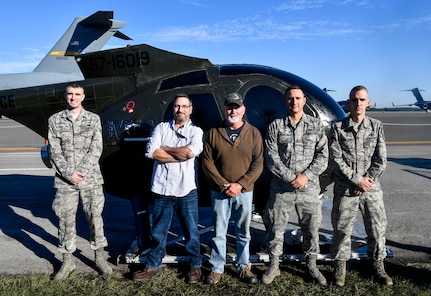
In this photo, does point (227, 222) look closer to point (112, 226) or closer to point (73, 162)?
point (73, 162)

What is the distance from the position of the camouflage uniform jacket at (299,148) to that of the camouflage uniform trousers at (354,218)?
0.35 metres

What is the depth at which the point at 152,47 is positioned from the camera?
4770mm

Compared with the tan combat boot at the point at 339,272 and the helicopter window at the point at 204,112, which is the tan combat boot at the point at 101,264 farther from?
the tan combat boot at the point at 339,272

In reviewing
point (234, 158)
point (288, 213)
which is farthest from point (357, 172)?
point (234, 158)

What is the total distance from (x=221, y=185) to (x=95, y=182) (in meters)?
1.39

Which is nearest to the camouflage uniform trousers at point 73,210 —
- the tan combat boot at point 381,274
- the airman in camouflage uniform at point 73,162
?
the airman in camouflage uniform at point 73,162

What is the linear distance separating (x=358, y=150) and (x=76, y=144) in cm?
286

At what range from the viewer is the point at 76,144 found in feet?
12.8

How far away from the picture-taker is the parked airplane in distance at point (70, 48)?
20453 millimetres

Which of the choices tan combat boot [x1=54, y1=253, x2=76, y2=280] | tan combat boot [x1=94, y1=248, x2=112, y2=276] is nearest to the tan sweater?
tan combat boot [x1=94, y1=248, x2=112, y2=276]

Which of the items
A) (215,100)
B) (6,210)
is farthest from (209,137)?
(6,210)

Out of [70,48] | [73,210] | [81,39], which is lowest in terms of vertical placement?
[73,210]

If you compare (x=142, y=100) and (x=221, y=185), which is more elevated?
(x=142, y=100)

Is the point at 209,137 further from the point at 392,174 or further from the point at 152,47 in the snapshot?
the point at 392,174
